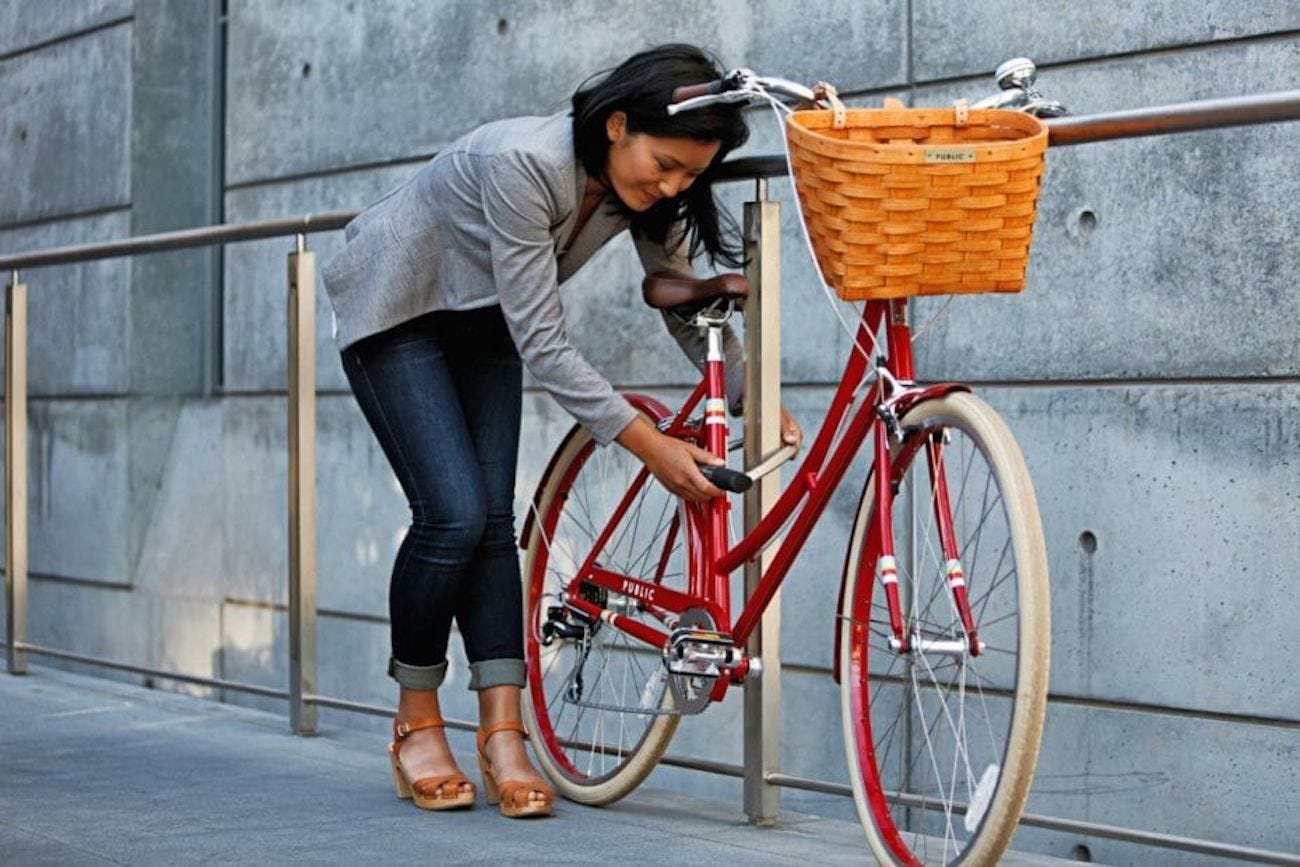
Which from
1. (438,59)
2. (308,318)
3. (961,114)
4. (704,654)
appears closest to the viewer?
(961,114)

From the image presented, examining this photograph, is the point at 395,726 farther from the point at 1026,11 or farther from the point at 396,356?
the point at 1026,11

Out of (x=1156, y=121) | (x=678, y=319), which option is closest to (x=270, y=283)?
(x=678, y=319)

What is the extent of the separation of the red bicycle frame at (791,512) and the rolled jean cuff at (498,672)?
0.18m

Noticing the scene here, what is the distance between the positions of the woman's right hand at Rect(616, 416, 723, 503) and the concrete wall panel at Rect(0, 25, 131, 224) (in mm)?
5046

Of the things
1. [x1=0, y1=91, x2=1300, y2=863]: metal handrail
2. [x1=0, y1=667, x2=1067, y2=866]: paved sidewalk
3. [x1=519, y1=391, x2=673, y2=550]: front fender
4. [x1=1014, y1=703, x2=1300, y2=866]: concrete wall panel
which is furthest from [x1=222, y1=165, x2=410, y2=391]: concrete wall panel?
[x1=1014, y1=703, x2=1300, y2=866]: concrete wall panel

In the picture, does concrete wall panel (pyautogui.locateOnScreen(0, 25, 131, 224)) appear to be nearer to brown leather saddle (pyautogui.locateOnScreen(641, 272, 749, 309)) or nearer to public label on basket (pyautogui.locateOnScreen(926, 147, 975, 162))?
brown leather saddle (pyautogui.locateOnScreen(641, 272, 749, 309))

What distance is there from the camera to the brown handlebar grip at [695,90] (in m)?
3.27

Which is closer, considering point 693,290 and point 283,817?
point 693,290

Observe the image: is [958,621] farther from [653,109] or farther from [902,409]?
[653,109]

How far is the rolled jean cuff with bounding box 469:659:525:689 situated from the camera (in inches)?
153

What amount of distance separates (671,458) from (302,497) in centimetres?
170

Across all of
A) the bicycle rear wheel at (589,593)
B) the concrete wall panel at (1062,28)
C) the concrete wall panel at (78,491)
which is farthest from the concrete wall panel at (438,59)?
the bicycle rear wheel at (589,593)

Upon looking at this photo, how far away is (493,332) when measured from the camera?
12.8 ft

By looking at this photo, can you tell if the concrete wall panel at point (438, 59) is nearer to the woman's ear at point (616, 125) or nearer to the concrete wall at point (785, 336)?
the concrete wall at point (785, 336)
